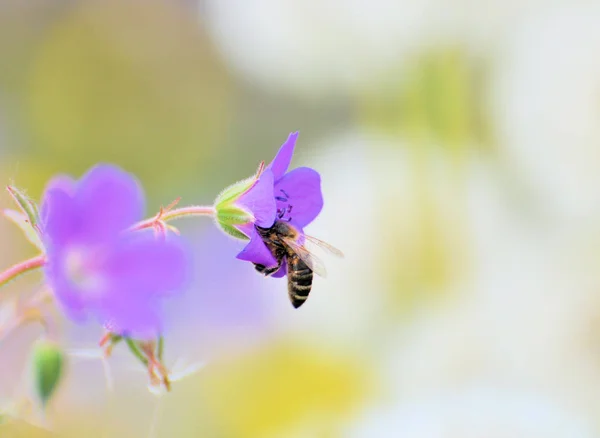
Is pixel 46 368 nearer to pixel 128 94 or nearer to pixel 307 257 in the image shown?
pixel 307 257

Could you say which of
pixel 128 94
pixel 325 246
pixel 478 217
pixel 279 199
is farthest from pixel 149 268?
pixel 128 94

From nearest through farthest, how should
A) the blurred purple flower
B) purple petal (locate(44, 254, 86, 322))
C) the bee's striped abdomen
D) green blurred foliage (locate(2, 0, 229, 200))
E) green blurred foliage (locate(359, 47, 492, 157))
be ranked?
1. purple petal (locate(44, 254, 86, 322))
2. the blurred purple flower
3. the bee's striped abdomen
4. green blurred foliage (locate(359, 47, 492, 157))
5. green blurred foliage (locate(2, 0, 229, 200))

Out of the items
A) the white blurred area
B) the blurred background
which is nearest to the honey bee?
the blurred background

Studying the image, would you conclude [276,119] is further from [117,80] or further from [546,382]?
[546,382]

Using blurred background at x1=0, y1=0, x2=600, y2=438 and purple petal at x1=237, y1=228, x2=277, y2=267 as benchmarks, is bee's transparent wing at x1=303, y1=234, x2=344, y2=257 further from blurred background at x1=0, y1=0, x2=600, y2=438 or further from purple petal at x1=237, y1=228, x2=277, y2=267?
blurred background at x1=0, y1=0, x2=600, y2=438

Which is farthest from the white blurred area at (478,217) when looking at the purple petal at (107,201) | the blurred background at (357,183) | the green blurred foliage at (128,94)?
the purple petal at (107,201)

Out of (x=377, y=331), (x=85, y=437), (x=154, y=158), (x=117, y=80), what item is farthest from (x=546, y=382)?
(x=117, y=80)
